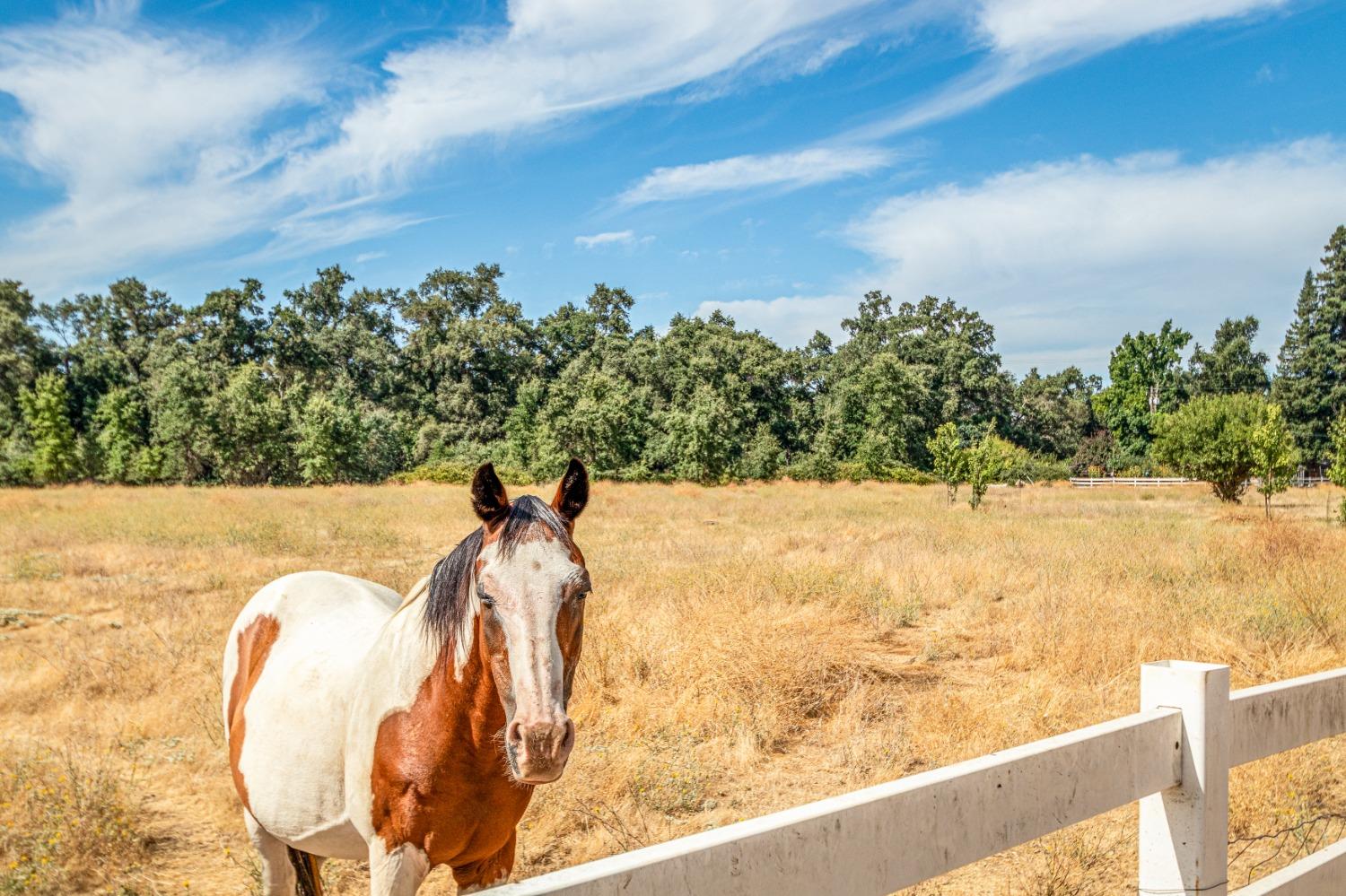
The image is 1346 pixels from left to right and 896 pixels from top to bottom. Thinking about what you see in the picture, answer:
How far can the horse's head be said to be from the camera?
176 centimetres

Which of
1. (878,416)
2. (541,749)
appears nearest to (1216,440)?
(878,416)

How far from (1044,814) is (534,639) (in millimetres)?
1198

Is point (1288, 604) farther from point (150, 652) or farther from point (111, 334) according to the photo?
point (111, 334)

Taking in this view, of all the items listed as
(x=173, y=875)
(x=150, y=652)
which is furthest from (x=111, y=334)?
(x=173, y=875)

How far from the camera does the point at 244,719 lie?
3191mm

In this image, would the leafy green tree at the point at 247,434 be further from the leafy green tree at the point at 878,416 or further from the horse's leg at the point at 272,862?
the horse's leg at the point at 272,862

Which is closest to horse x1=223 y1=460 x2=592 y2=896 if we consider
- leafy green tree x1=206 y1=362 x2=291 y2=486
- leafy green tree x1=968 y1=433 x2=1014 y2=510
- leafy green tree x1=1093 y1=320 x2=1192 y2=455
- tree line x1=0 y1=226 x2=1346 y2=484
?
leafy green tree x1=968 y1=433 x2=1014 y2=510

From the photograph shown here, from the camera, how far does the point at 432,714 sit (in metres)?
2.30

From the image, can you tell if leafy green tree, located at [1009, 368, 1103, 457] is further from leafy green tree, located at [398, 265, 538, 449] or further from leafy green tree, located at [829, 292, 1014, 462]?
leafy green tree, located at [398, 265, 538, 449]

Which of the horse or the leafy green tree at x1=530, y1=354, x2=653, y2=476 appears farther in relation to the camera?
the leafy green tree at x1=530, y1=354, x2=653, y2=476

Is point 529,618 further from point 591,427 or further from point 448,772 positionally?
point 591,427

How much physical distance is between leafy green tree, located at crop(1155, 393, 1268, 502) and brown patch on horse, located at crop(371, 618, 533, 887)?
30927 mm

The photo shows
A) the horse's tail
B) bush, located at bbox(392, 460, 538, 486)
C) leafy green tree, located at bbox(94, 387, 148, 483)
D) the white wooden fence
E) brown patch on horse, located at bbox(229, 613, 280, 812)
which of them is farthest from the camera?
leafy green tree, located at bbox(94, 387, 148, 483)

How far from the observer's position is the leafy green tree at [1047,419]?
6481 cm
